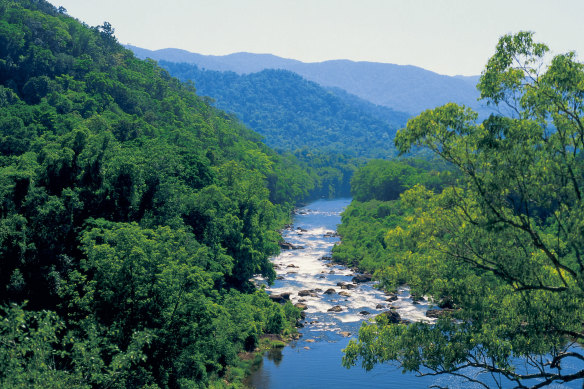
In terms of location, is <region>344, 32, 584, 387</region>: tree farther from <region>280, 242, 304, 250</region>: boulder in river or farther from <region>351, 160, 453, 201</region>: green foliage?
<region>351, 160, 453, 201</region>: green foliage

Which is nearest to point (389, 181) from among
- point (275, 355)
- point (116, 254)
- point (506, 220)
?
point (275, 355)

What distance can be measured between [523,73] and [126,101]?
238ft

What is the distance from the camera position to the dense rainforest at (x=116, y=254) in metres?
22.8

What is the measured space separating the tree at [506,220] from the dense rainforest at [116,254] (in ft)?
37.6

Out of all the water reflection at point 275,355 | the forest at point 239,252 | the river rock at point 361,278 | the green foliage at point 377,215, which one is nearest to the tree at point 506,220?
the forest at point 239,252

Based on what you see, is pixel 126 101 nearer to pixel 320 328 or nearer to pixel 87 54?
pixel 87 54

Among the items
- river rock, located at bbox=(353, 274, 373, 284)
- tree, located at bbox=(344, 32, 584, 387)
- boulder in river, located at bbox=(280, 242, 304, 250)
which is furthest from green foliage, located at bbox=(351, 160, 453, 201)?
tree, located at bbox=(344, 32, 584, 387)

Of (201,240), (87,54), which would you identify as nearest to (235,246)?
(201,240)

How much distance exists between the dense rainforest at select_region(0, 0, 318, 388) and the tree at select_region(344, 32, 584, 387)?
37.6 feet

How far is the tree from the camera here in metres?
14.8

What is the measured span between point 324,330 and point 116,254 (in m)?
22.1

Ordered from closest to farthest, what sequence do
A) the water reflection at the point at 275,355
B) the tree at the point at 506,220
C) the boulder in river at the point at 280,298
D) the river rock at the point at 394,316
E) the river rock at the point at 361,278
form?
the tree at the point at 506,220 < the water reflection at the point at 275,355 < the river rock at the point at 394,316 < the boulder in river at the point at 280,298 < the river rock at the point at 361,278

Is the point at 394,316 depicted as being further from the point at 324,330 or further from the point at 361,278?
the point at 361,278

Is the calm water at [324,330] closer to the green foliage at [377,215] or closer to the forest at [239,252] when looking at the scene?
the forest at [239,252]
